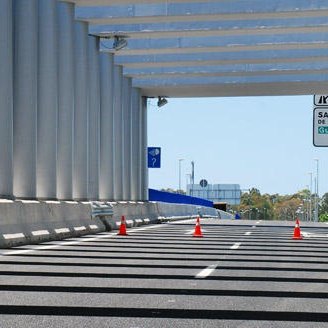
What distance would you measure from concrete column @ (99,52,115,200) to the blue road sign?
42.2 ft

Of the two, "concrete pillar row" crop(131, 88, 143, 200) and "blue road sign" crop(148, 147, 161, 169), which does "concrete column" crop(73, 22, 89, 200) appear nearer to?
"concrete pillar row" crop(131, 88, 143, 200)

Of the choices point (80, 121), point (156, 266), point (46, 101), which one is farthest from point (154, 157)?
point (156, 266)

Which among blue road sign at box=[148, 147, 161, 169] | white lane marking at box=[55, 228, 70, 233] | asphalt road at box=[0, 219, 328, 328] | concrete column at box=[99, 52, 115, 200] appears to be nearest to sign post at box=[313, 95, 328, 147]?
concrete column at box=[99, 52, 115, 200]

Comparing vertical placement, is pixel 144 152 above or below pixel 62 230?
above

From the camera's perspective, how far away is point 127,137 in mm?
39656

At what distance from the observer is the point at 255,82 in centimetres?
3812

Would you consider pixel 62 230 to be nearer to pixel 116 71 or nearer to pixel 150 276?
pixel 150 276

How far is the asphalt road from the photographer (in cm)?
739

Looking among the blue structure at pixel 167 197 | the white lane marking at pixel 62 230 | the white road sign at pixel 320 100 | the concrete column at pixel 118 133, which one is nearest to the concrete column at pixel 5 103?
the white lane marking at pixel 62 230

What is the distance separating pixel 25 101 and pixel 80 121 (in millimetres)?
6480

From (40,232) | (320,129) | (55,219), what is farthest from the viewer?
(320,129)

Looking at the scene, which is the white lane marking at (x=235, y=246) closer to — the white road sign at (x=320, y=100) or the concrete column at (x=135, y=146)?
the white road sign at (x=320, y=100)

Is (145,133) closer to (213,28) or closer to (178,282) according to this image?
(213,28)

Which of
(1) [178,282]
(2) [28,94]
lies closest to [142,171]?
(2) [28,94]
